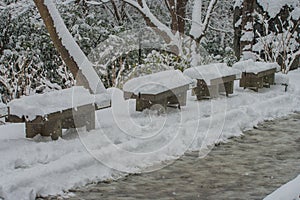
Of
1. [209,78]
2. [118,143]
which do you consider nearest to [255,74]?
[209,78]

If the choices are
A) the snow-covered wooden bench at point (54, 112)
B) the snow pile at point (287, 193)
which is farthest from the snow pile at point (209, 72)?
the snow pile at point (287, 193)

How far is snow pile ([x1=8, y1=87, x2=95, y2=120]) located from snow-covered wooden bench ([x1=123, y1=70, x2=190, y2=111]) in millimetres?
864

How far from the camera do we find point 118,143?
5.49 metres

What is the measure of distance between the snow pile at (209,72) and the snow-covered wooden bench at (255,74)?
0.53m

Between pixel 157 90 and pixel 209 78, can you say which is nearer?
pixel 157 90

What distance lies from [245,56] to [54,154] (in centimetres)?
951

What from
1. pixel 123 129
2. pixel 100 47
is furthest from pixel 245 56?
pixel 123 129

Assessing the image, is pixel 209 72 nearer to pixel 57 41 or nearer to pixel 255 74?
pixel 255 74

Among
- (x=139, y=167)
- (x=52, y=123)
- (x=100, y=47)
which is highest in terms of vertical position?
(x=100, y=47)

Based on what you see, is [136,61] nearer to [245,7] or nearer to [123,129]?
[245,7]

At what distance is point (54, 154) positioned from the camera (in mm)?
4930

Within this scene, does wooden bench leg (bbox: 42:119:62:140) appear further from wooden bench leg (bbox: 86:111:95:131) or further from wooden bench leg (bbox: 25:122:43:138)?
wooden bench leg (bbox: 86:111:95:131)

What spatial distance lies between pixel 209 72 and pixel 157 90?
1820 mm

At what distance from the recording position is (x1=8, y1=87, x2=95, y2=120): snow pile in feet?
16.9
